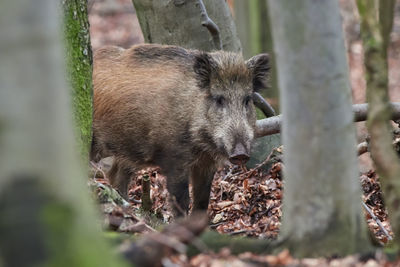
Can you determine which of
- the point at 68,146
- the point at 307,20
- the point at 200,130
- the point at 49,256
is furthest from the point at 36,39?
the point at 200,130

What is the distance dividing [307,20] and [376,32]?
57cm

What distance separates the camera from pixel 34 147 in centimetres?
276

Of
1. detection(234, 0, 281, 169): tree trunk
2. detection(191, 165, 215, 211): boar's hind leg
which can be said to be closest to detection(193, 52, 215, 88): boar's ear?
detection(191, 165, 215, 211): boar's hind leg

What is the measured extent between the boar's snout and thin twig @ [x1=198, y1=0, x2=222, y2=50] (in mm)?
1927

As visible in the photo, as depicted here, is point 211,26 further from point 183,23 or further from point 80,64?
point 80,64

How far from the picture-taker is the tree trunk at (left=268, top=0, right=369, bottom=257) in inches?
156

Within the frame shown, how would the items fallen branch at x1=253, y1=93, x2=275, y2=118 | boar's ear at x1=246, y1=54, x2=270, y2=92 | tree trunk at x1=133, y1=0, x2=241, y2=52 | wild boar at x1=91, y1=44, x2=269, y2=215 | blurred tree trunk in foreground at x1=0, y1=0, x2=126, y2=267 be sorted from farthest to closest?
1. fallen branch at x1=253, y1=93, x2=275, y2=118
2. tree trunk at x1=133, y1=0, x2=241, y2=52
3. boar's ear at x1=246, y1=54, x2=270, y2=92
4. wild boar at x1=91, y1=44, x2=269, y2=215
5. blurred tree trunk in foreground at x1=0, y1=0, x2=126, y2=267

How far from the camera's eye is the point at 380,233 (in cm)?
692

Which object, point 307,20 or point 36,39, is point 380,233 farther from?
point 36,39

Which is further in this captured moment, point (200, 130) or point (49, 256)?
point (200, 130)

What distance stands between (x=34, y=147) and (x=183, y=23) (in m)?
6.89

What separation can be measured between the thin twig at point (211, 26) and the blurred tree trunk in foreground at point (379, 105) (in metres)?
4.82

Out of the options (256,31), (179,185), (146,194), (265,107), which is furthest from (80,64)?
(256,31)

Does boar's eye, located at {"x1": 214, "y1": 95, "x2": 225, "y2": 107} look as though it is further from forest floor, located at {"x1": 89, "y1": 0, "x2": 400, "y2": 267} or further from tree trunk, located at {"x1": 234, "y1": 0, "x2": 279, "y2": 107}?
tree trunk, located at {"x1": 234, "y1": 0, "x2": 279, "y2": 107}
